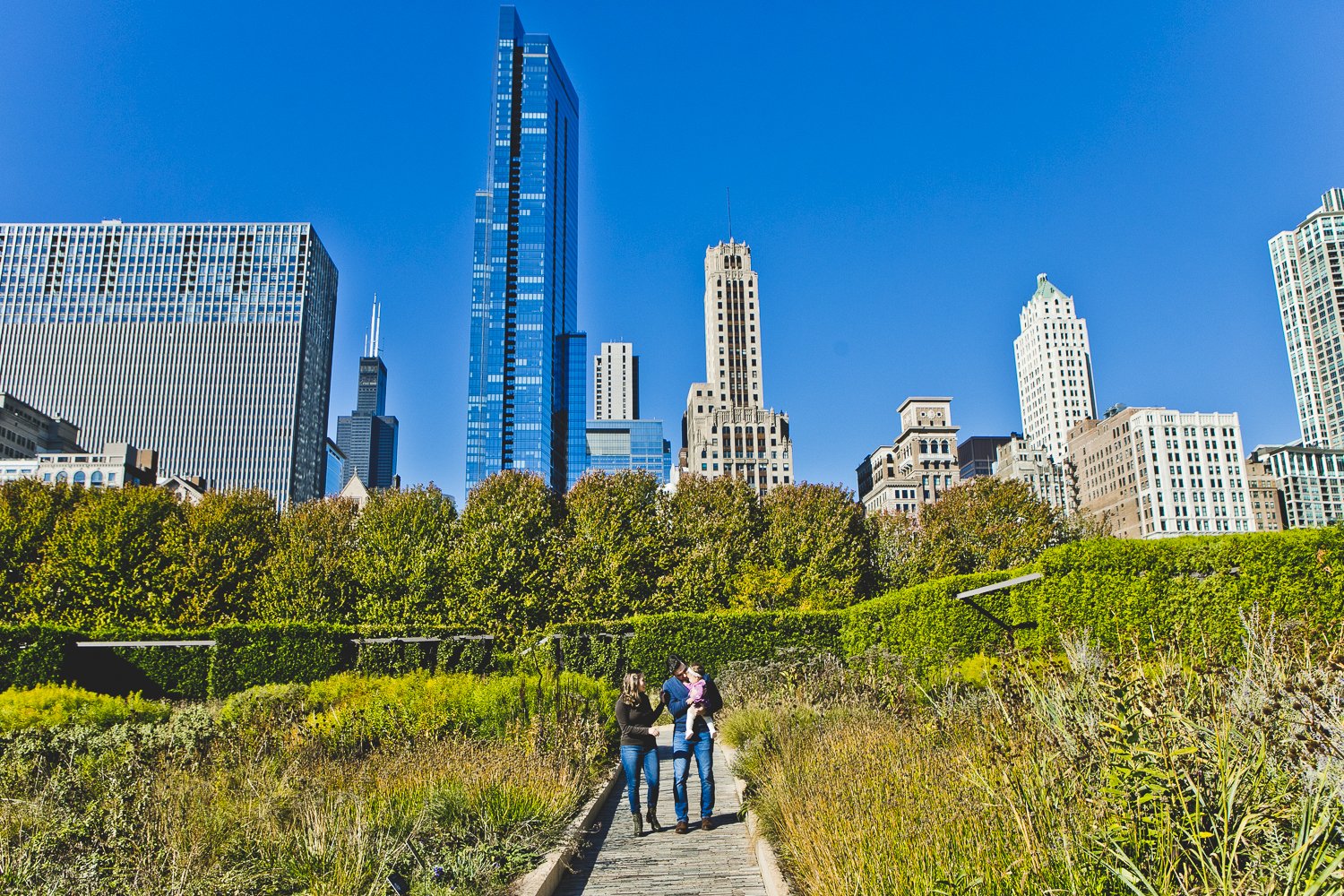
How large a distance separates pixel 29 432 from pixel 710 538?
4021 inches

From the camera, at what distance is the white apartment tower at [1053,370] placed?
17775cm

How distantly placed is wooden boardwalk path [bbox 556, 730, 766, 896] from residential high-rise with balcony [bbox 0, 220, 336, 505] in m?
114

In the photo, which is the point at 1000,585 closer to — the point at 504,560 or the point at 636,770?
the point at 636,770

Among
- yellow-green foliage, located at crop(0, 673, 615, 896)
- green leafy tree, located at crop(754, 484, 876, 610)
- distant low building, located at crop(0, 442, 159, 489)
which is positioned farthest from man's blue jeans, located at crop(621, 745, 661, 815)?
distant low building, located at crop(0, 442, 159, 489)

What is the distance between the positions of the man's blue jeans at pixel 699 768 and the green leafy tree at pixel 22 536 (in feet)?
99.0

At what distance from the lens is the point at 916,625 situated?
2123 centimetres

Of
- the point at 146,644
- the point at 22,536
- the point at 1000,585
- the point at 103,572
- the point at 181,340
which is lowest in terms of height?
the point at 146,644

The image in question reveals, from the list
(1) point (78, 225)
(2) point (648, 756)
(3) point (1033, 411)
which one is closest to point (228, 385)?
(1) point (78, 225)

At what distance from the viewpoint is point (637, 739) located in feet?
27.9

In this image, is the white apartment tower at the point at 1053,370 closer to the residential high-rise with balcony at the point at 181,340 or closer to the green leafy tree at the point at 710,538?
the residential high-rise with balcony at the point at 181,340

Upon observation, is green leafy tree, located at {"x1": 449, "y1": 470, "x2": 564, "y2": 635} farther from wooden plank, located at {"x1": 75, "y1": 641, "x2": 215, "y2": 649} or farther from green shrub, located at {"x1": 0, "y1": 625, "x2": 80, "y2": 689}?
green shrub, located at {"x1": 0, "y1": 625, "x2": 80, "y2": 689}

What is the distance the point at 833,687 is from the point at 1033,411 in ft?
628

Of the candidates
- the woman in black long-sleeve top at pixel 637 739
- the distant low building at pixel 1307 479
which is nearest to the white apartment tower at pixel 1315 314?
the distant low building at pixel 1307 479

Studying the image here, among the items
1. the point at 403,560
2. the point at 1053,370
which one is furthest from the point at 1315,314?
the point at 403,560
